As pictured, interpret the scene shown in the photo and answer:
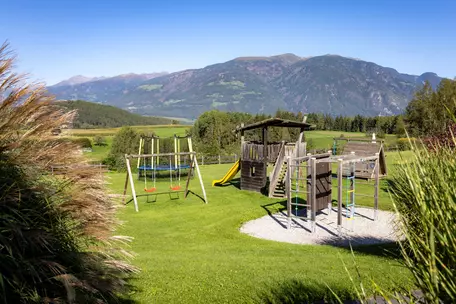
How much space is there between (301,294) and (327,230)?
7.55m

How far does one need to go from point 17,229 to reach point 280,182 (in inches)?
683

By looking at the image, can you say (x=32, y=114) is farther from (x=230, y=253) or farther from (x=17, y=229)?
(x=230, y=253)

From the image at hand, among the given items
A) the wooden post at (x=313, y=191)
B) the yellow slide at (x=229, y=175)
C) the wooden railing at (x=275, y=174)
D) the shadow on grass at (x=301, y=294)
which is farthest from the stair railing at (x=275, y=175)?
the shadow on grass at (x=301, y=294)

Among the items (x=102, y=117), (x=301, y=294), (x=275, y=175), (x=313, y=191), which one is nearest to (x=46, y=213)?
(x=301, y=294)

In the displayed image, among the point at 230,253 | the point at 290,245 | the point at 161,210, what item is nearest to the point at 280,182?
the point at 161,210

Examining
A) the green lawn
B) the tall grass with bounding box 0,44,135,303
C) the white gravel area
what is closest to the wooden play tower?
the green lawn

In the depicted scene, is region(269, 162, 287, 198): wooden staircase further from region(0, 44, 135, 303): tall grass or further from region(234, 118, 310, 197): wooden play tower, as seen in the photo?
region(0, 44, 135, 303): tall grass

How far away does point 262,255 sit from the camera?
9719 millimetres

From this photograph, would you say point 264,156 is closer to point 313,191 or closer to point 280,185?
point 280,185

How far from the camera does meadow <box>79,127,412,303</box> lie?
20.5ft

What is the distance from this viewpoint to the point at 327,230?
13.5m

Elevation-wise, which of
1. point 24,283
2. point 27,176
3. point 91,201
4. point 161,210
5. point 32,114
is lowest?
point 161,210

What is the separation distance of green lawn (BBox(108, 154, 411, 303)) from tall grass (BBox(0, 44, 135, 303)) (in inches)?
36.8

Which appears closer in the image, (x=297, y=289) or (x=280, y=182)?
(x=297, y=289)
